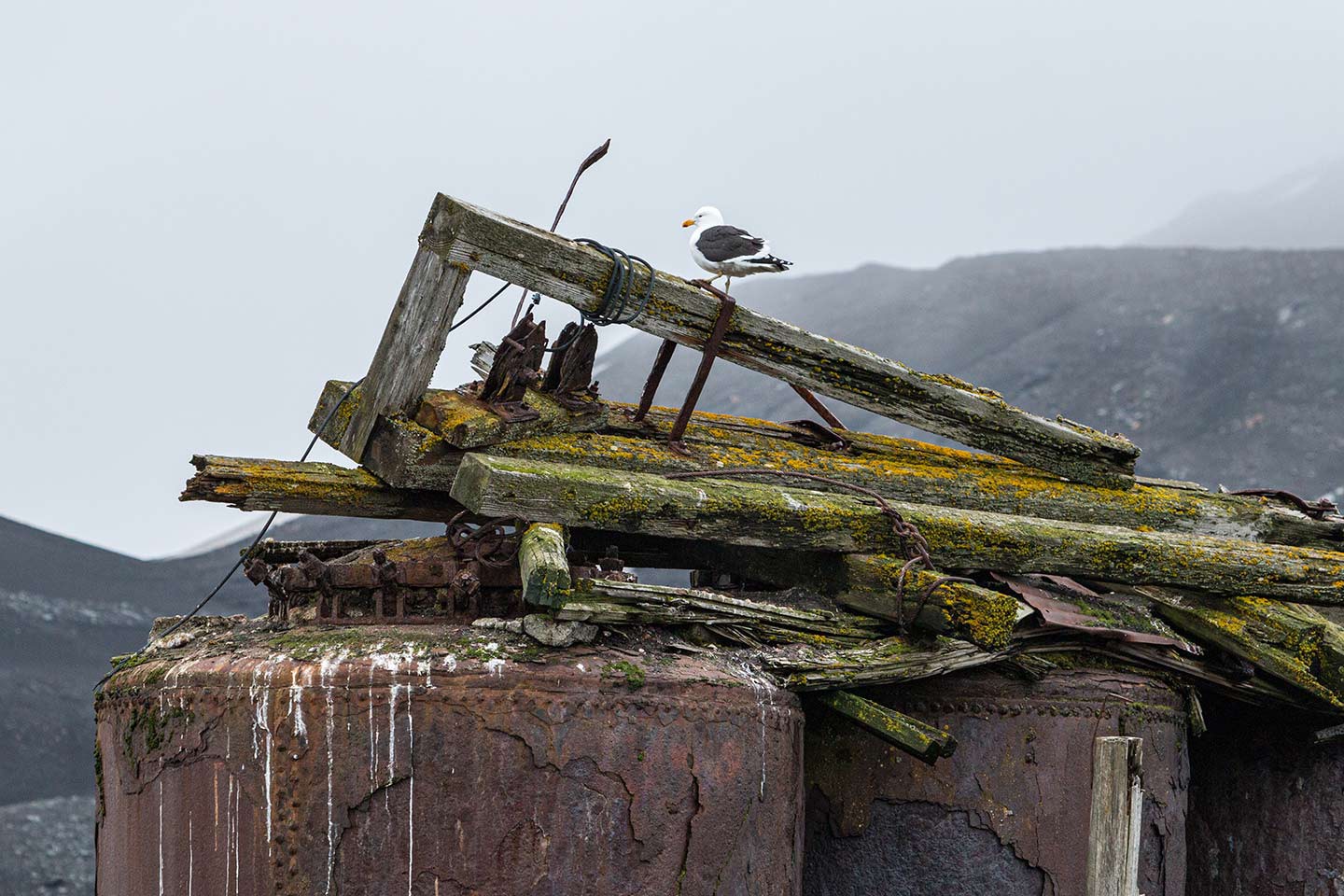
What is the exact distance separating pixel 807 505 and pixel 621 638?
1140 millimetres

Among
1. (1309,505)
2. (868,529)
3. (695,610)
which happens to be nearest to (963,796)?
(868,529)

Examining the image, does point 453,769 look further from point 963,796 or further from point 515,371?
point 963,796

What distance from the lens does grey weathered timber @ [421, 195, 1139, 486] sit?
518 centimetres

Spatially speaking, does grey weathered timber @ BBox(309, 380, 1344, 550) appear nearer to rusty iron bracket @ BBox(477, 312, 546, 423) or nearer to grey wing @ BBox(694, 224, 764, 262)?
rusty iron bracket @ BBox(477, 312, 546, 423)

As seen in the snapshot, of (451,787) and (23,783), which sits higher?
(451,787)

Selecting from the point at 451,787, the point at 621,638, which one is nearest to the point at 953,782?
Result: the point at 621,638

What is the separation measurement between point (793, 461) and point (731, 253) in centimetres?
103

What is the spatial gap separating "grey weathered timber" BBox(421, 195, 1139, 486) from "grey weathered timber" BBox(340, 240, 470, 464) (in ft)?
0.31

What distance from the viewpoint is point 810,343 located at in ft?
19.8

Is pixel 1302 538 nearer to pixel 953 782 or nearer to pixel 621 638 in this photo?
pixel 953 782

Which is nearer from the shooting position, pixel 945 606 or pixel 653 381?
pixel 945 606

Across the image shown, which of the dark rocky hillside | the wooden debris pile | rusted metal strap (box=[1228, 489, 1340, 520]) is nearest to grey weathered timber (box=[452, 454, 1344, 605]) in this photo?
the wooden debris pile

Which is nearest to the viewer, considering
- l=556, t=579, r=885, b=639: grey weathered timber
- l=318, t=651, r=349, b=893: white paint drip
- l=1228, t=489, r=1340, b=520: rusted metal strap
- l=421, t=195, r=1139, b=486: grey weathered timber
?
l=318, t=651, r=349, b=893: white paint drip

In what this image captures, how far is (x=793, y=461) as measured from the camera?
613 centimetres
